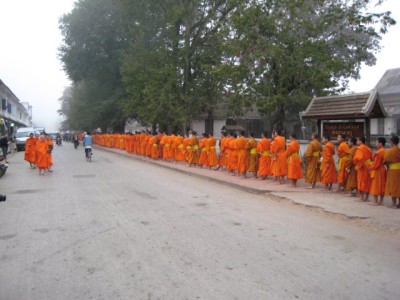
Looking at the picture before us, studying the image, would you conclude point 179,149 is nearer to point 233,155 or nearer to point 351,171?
point 233,155

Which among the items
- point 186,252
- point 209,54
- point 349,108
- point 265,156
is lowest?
point 186,252

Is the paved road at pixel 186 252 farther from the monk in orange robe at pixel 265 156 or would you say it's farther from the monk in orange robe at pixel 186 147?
the monk in orange robe at pixel 186 147

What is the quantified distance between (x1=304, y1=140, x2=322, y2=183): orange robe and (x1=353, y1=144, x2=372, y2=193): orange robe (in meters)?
1.98

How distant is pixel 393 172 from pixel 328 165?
2.55 meters

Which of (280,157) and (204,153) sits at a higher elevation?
(280,157)

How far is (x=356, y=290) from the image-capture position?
418 cm

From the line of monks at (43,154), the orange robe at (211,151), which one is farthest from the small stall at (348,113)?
the line of monks at (43,154)

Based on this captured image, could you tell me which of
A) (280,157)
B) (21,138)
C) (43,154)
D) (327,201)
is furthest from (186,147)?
(21,138)

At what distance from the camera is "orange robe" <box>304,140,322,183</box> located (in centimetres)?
1132

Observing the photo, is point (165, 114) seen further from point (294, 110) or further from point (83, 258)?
point (83, 258)

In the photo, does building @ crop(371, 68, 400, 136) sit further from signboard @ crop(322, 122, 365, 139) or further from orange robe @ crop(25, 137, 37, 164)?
orange robe @ crop(25, 137, 37, 164)

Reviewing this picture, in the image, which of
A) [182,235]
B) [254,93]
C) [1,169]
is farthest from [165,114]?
[182,235]

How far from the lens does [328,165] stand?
10852 millimetres

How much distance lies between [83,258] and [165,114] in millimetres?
23558
